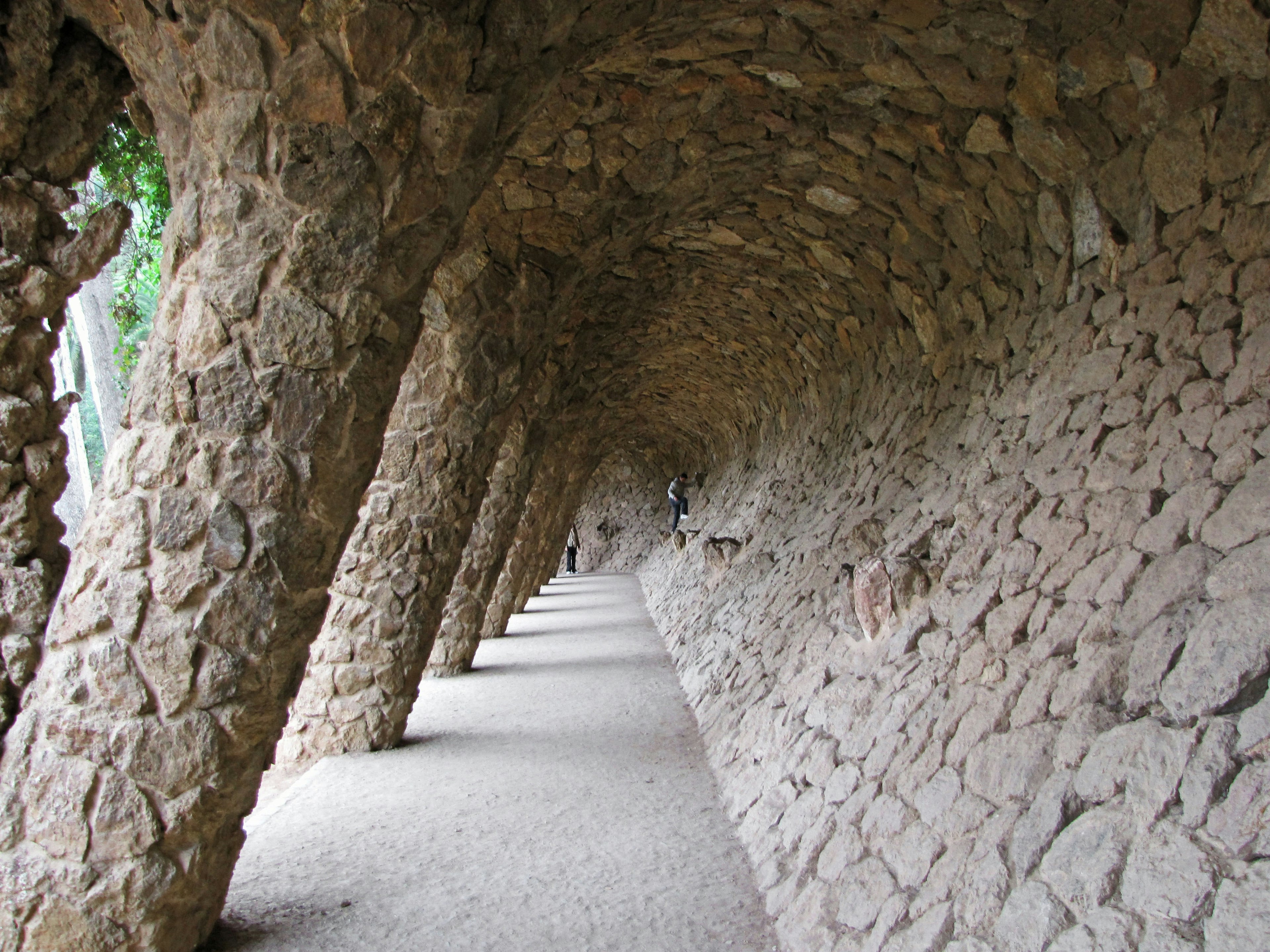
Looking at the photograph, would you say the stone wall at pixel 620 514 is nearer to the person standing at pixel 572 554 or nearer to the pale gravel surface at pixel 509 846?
the person standing at pixel 572 554

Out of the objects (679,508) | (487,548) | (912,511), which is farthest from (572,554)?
(912,511)

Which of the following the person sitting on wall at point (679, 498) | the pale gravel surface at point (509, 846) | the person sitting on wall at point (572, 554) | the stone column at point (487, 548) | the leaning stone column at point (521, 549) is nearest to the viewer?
the pale gravel surface at point (509, 846)

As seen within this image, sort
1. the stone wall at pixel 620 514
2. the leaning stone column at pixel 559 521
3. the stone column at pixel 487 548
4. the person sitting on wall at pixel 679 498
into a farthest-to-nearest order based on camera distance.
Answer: the stone wall at pixel 620 514, the person sitting on wall at pixel 679 498, the leaning stone column at pixel 559 521, the stone column at pixel 487 548

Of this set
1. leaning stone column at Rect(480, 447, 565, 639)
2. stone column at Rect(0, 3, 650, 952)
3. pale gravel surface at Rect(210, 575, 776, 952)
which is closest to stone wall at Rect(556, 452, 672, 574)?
leaning stone column at Rect(480, 447, 565, 639)

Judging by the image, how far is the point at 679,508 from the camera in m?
17.4

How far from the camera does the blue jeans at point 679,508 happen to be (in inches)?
677

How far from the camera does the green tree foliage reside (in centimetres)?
329

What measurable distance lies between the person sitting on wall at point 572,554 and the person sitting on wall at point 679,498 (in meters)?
4.54

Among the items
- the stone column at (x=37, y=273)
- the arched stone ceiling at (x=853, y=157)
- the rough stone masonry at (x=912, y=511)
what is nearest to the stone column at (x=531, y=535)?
the arched stone ceiling at (x=853, y=157)

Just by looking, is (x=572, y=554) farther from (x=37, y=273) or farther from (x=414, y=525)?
(x=37, y=273)

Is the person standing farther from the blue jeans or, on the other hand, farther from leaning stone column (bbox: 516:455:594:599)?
leaning stone column (bbox: 516:455:594:599)

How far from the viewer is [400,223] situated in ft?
8.31

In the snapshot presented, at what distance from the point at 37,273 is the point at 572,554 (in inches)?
764

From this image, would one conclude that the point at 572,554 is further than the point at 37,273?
Yes
